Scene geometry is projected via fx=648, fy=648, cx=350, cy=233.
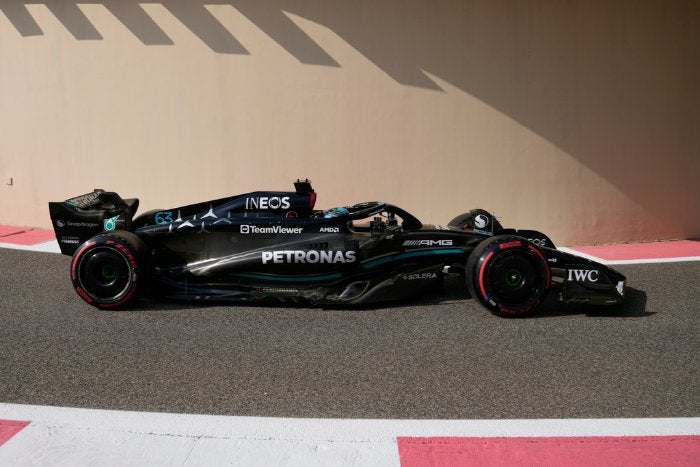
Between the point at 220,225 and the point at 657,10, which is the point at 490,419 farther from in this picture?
the point at 657,10

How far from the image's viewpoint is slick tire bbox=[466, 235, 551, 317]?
5.78 metres

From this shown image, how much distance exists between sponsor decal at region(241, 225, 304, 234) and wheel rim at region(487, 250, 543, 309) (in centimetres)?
185

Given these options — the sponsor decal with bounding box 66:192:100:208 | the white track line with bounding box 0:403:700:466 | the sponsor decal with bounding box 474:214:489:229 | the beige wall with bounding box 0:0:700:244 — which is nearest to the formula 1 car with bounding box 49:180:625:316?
the sponsor decal with bounding box 66:192:100:208

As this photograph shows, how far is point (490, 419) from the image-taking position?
3.92m

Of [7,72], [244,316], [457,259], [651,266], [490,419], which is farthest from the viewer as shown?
[7,72]

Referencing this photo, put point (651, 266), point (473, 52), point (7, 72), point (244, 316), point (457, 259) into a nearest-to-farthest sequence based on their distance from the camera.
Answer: point (244, 316), point (457, 259), point (651, 266), point (473, 52), point (7, 72)

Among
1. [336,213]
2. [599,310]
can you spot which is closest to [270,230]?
[336,213]

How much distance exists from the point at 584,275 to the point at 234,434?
11.9 feet

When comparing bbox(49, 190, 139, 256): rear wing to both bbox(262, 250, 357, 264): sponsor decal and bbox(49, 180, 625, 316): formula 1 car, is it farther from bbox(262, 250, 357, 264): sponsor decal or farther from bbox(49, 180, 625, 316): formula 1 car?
bbox(262, 250, 357, 264): sponsor decal

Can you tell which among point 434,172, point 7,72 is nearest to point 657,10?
point 434,172

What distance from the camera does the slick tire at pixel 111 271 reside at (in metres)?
5.91

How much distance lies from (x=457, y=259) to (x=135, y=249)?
118 inches

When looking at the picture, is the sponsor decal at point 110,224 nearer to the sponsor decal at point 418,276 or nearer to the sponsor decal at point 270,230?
the sponsor decal at point 270,230

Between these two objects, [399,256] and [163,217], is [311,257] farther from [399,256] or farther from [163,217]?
[163,217]
